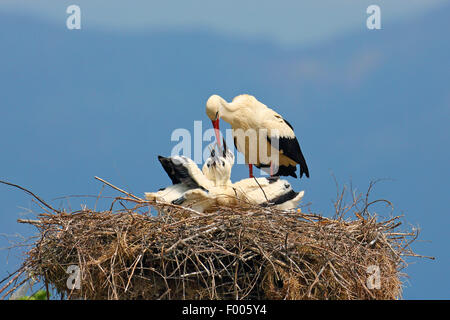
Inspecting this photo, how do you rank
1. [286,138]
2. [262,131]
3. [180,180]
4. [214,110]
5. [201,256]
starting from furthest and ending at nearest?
[286,138] → [262,131] → [214,110] → [180,180] → [201,256]

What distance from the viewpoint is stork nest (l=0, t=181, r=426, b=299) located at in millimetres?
4824

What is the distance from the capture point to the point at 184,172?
5699 millimetres

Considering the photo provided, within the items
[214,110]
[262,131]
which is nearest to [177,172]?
[214,110]

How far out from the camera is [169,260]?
4.84m

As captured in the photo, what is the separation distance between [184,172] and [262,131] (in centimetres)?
161

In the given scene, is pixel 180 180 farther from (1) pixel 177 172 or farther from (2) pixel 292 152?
(2) pixel 292 152

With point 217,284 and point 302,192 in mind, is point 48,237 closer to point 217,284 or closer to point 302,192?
point 217,284

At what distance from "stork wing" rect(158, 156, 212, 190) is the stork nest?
17.7 inches

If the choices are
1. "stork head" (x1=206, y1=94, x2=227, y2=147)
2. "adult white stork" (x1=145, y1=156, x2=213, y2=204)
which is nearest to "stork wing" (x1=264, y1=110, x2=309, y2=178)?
"stork head" (x1=206, y1=94, x2=227, y2=147)

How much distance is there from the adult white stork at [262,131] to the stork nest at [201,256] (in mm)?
1880

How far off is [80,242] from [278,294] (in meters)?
1.50

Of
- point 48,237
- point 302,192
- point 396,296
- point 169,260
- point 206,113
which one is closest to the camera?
point 169,260
